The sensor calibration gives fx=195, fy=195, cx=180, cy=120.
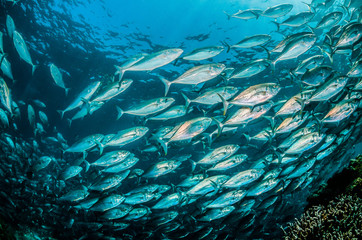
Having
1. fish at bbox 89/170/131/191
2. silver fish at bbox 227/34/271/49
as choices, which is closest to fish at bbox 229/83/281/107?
silver fish at bbox 227/34/271/49

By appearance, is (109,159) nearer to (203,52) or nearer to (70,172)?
(70,172)

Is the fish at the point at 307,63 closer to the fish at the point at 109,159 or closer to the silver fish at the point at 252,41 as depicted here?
the silver fish at the point at 252,41

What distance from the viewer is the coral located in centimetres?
404

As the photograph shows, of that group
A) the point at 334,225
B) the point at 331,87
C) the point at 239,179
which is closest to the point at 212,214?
the point at 239,179

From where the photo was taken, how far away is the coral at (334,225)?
4.04 m

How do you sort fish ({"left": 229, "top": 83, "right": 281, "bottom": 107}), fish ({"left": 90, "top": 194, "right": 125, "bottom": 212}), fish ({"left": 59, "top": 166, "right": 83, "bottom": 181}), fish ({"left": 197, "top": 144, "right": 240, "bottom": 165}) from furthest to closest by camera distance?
fish ({"left": 59, "top": 166, "right": 83, "bottom": 181}), fish ({"left": 90, "top": 194, "right": 125, "bottom": 212}), fish ({"left": 197, "top": 144, "right": 240, "bottom": 165}), fish ({"left": 229, "top": 83, "right": 281, "bottom": 107})

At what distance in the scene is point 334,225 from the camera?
4359 mm

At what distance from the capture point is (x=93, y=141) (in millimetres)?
6262

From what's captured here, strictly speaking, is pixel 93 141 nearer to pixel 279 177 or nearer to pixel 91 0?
pixel 279 177

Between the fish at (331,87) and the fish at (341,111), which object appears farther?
the fish at (341,111)

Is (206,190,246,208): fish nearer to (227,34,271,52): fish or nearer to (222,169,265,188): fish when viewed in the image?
(222,169,265,188): fish

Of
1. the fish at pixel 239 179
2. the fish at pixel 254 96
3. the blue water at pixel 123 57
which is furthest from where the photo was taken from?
the blue water at pixel 123 57

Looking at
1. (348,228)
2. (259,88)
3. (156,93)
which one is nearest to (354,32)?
(259,88)

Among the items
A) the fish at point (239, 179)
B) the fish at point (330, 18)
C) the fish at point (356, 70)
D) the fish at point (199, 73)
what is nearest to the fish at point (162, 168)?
the fish at point (239, 179)
